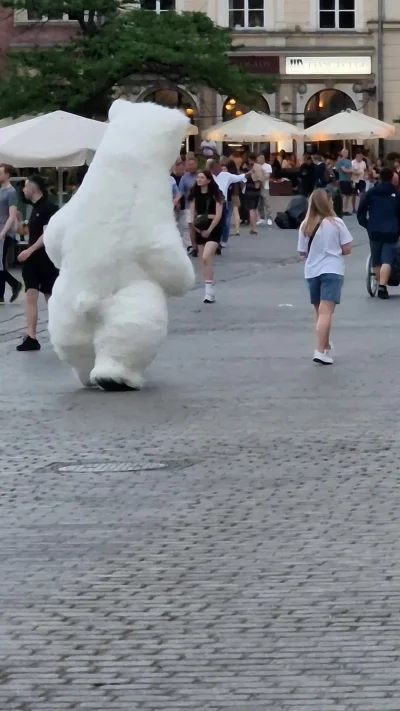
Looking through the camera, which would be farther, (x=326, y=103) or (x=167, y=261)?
(x=326, y=103)

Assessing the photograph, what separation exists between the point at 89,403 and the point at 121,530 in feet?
14.4

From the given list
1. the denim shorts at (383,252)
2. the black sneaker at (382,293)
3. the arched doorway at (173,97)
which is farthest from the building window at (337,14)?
the denim shorts at (383,252)

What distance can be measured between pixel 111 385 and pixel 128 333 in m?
0.52

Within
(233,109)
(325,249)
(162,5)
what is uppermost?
(162,5)

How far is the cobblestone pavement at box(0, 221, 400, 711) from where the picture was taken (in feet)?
17.4

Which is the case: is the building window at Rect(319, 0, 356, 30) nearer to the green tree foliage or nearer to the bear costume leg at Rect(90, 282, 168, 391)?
the green tree foliage

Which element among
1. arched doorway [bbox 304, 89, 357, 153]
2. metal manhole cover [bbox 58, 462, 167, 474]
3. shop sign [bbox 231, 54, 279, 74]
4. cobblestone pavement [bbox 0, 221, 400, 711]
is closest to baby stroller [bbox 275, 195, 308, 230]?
cobblestone pavement [bbox 0, 221, 400, 711]

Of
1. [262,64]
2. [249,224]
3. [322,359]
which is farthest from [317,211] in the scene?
[262,64]

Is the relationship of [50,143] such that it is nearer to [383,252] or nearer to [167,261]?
[383,252]

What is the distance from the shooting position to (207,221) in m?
20.3

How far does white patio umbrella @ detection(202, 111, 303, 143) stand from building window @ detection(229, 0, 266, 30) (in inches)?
680

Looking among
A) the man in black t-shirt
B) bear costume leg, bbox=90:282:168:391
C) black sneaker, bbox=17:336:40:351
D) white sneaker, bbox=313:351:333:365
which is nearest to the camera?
bear costume leg, bbox=90:282:168:391

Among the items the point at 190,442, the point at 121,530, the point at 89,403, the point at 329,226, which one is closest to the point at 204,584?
the point at 121,530

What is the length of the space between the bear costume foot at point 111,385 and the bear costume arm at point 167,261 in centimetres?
85
